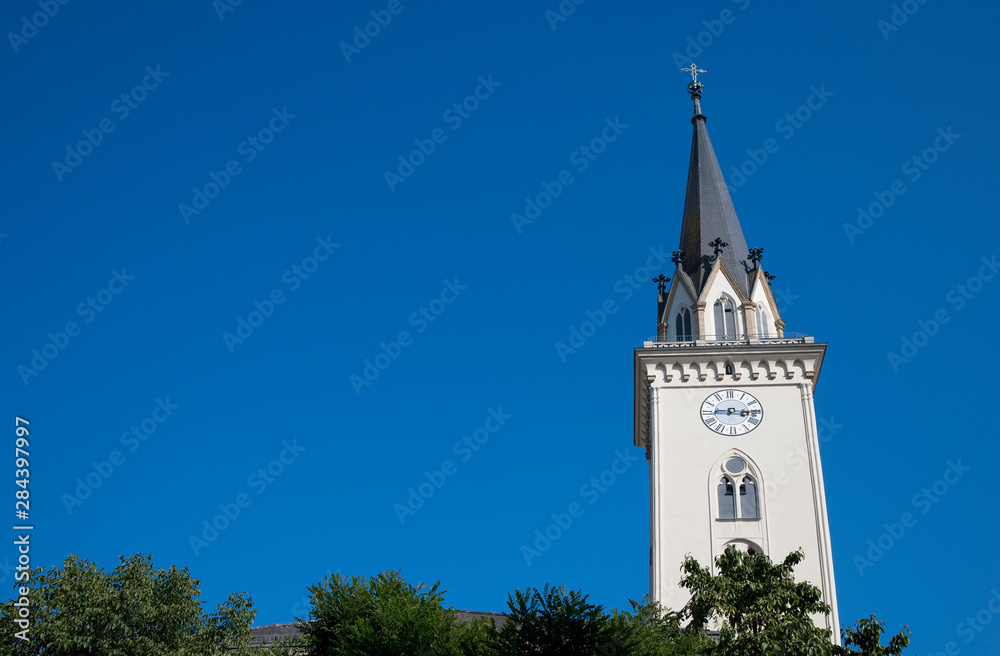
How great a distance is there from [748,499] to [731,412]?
4.29 meters

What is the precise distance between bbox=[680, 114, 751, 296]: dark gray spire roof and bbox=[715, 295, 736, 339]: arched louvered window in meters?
1.11

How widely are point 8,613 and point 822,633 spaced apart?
76.4 ft

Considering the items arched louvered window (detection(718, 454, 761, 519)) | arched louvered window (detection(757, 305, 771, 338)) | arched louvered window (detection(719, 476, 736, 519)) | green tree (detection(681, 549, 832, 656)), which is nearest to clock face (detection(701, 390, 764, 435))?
arched louvered window (detection(718, 454, 761, 519))

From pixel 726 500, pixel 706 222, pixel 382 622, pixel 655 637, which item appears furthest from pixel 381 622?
pixel 706 222

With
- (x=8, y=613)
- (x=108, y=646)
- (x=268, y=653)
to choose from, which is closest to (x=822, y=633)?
(x=268, y=653)

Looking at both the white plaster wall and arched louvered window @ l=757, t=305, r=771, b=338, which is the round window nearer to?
the white plaster wall

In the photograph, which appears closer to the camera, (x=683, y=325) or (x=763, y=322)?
(x=763, y=322)

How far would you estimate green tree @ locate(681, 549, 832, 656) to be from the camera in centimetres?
3322

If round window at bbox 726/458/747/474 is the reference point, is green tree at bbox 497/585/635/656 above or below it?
below

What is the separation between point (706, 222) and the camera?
209 feet

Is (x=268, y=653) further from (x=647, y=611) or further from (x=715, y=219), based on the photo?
(x=715, y=219)

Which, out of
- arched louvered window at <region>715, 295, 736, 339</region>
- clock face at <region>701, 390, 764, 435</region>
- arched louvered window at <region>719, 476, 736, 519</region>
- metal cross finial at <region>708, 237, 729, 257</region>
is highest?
metal cross finial at <region>708, 237, 729, 257</region>

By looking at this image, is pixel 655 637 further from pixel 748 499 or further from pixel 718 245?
pixel 718 245

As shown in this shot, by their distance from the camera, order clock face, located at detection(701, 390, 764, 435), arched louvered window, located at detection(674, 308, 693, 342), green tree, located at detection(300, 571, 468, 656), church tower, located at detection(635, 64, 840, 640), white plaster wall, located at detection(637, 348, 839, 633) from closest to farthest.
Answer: green tree, located at detection(300, 571, 468, 656) → white plaster wall, located at detection(637, 348, 839, 633) → church tower, located at detection(635, 64, 840, 640) → clock face, located at detection(701, 390, 764, 435) → arched louvered window, located at detection(674, 308, 693, 342)
